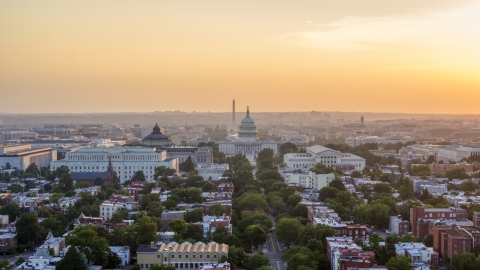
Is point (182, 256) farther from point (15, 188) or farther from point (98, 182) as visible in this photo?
point (98, 182)

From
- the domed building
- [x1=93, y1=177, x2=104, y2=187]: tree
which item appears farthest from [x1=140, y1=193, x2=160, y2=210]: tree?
the domed building

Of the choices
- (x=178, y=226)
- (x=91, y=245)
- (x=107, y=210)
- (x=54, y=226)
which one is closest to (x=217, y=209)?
(x=178, y=226)

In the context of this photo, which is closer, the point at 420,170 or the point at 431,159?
the point at 420,170

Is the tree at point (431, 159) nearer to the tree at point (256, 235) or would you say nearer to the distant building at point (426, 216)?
the distant building at point (426, 216)

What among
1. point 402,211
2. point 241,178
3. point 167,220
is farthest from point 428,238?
point 241,178

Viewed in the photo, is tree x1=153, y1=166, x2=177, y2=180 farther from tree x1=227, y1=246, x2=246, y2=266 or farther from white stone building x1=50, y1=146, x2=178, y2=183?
tree x1=227, y1=246, x2=246, y2=266

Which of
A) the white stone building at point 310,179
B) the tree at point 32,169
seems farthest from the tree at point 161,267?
the tree at point 32,169
